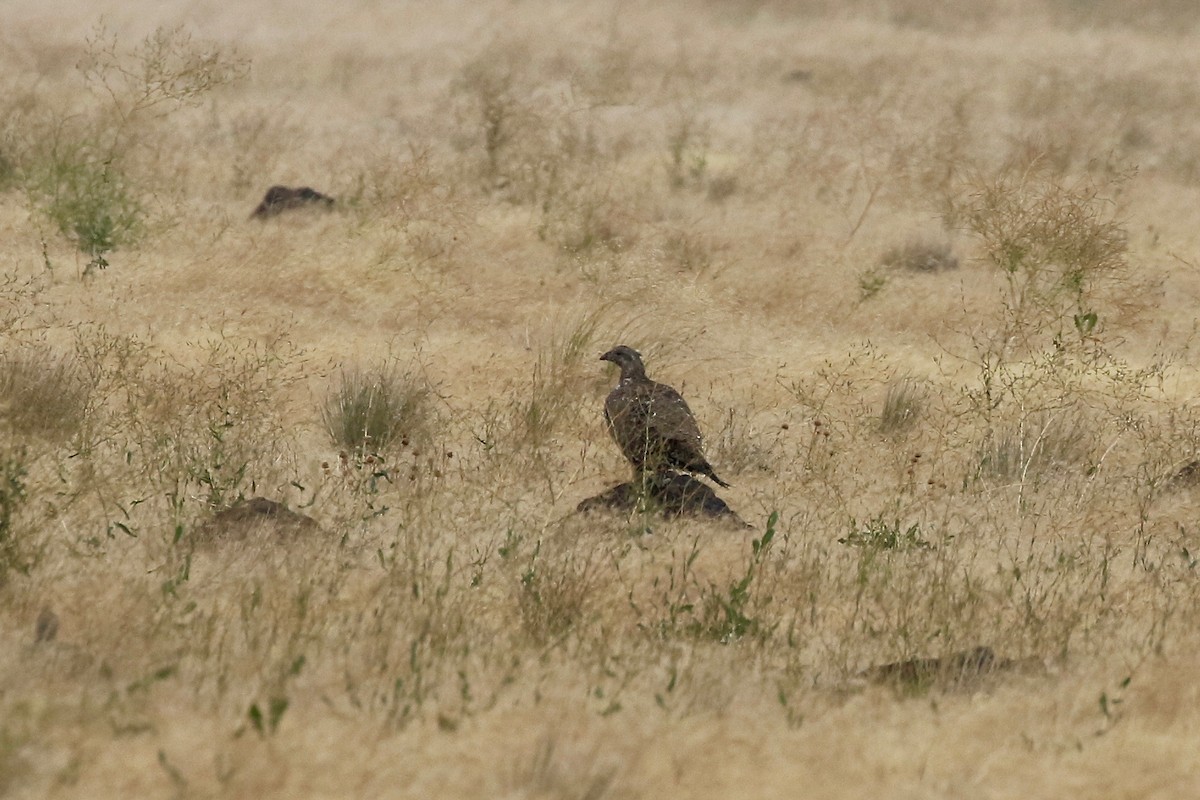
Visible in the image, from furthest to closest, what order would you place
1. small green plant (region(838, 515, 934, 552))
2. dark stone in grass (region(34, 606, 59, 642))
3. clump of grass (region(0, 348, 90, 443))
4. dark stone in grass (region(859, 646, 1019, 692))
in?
clump of grass (region(0, 348, 90, 443)) → small green plant (region(838, 515, 934, 552)) → dark stone in grass (region(859, 646, 1019, 692)) → dark stone in grass (region(34, 606, 59, 642))

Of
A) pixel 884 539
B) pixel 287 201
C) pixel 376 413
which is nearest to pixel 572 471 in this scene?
pixel 376 413

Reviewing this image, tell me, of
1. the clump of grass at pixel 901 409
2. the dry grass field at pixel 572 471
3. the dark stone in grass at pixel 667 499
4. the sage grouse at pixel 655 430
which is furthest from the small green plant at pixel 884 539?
the clump of grass at pixel 901 409

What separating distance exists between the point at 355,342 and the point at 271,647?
190 inches

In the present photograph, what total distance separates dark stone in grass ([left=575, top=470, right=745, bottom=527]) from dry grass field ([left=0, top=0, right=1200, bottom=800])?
0.34 ft

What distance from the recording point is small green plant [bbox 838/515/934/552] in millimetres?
5369

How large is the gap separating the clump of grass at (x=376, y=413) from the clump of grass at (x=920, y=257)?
5.60 meters

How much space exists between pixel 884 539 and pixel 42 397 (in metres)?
3.95

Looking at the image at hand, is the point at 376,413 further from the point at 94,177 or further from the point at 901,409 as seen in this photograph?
the point at 94,177

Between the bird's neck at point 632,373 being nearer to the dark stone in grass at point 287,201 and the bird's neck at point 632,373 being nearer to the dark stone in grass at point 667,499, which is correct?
the dark stone in grass at point 667,499

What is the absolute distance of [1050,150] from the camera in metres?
14.5

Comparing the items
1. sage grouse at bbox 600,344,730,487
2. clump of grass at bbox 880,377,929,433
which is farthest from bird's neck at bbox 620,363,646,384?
clump of grass at bbox 880,377,929,433

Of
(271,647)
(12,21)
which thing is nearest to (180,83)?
(12,21)

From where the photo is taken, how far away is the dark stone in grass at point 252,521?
5043mm

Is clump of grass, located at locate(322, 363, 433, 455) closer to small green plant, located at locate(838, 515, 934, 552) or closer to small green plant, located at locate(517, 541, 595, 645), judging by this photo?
small green plant, located at locate(517, 541, 595, 645)
